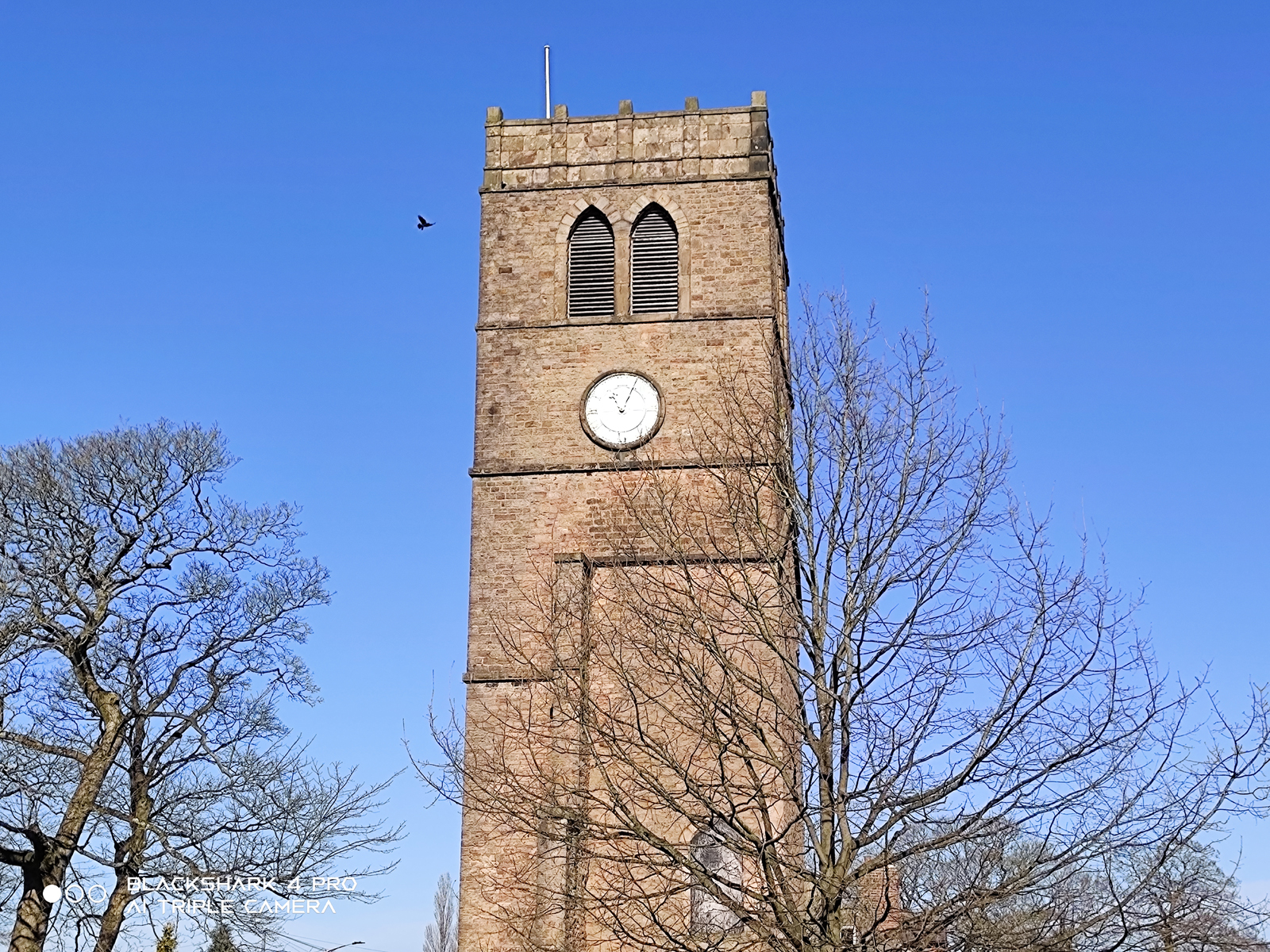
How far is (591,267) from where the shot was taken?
2327cm

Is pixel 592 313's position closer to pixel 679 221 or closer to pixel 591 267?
pixel 591 267

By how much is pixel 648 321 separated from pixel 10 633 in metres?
9.76

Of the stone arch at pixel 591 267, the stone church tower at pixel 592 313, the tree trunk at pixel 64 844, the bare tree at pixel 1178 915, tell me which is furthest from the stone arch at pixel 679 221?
the bare tree at pixel 1178 915

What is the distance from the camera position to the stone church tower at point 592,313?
71.5 ft

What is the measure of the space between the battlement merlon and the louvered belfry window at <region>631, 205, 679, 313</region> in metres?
0.65

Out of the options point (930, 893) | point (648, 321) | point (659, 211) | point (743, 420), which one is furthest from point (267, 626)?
point (930, 893)

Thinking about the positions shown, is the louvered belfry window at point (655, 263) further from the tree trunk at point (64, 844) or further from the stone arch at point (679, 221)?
the tree trunk at point (64, 844)

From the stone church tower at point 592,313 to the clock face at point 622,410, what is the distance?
0.02 meters

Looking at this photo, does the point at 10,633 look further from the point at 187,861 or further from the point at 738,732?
the point at 738,732

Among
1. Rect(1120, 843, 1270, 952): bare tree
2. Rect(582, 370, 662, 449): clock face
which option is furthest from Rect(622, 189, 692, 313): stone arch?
Rect(1120, 843, 1270, 952): bare tree

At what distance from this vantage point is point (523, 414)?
882 inches

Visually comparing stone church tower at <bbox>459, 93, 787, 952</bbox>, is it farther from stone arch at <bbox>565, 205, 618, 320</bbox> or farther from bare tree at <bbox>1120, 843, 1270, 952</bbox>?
bare tree at <bbox>1120, 843, 1270, 952</bbox>

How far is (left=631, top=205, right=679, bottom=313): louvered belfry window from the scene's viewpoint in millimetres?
22891

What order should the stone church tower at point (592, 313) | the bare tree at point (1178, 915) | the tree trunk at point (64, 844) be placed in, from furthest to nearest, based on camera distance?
the stone church tower at point (592, 313) → the tree trunk at point (64, 844) → the bare tree at point (1178, 915)
